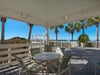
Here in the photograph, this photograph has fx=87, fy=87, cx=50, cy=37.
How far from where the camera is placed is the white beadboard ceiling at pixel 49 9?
11.0ft

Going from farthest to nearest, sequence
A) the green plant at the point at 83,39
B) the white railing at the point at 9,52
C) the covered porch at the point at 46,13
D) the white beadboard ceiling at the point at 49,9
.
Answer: the green plant at the point at 83,39 < the white railing at the point at 9,52 < the white beadboard ceiling at the point at 49,9 < the covered porch at the point at 46,13

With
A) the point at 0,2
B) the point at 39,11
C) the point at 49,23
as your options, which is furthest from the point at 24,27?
the point at 0,2

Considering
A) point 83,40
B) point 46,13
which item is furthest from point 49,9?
point 83,40

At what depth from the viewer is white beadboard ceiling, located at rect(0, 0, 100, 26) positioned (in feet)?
11.0

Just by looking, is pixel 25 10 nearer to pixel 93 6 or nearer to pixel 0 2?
pixel 0 2

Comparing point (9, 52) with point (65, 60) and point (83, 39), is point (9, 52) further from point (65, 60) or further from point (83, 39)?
point (83, 39)

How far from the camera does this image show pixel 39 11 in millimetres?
4305

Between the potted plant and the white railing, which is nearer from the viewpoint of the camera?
the white railing

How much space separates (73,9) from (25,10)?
217cm

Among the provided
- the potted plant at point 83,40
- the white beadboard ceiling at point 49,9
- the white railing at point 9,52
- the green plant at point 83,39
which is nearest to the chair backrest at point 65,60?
the white beadboard ceiling at point 49,9

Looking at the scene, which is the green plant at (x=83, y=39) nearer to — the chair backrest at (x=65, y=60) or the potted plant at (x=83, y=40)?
the potted plant at (x=83, y=40)

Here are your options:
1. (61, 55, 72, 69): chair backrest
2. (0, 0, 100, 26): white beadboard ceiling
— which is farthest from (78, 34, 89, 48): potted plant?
(61, 55, 72, 69): chair backrest

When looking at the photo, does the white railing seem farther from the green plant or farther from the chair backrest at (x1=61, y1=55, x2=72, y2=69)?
the green plant

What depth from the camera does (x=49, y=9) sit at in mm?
4316
